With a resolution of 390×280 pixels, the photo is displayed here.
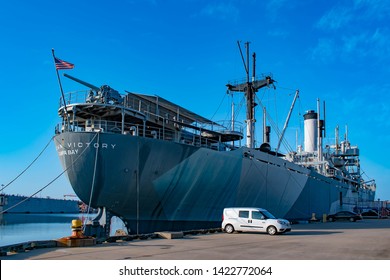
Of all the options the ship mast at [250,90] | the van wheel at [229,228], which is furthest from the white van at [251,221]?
the ship mast at [250,90]

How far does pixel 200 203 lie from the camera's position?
85.6 ft

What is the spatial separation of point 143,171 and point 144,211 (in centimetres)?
265

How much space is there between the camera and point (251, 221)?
20922mm

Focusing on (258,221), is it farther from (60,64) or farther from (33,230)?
(33,230)

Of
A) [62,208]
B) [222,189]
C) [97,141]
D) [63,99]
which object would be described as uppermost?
[63,99]

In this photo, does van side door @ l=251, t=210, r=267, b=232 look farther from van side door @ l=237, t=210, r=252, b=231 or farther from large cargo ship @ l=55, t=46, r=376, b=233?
large cargo ship @ l=55, t=46, r=376, b=233

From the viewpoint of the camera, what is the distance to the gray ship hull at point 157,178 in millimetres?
22375

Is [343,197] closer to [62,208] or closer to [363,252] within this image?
[363,252]

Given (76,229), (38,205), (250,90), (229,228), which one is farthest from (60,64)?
(38,205)

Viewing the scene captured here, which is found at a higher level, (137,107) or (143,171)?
(137,107)

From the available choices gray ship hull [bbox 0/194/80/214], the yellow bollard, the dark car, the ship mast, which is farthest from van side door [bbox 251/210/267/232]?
gray ship hull [bbox 0/194/80/214]

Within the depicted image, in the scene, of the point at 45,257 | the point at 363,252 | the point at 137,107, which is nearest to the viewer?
the point at 45,257

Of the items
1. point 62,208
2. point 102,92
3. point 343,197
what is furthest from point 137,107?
point 62,208

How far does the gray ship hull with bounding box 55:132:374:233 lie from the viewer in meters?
22.4
